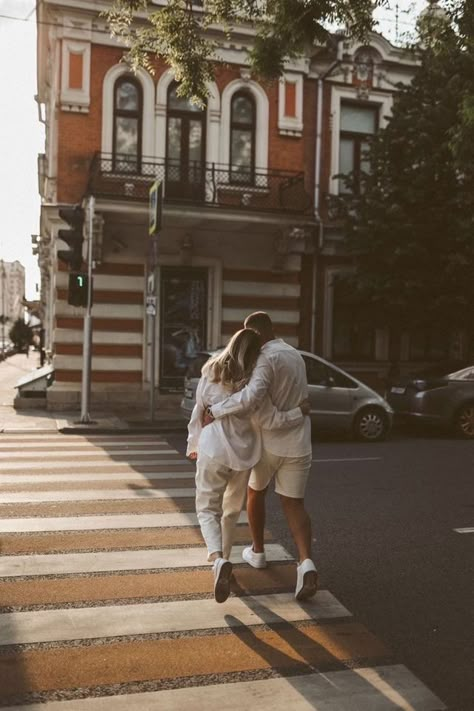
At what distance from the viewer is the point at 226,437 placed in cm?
506

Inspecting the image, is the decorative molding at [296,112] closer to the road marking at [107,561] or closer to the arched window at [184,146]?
the arched window at [184,146]

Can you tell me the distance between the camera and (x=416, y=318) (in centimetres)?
1780

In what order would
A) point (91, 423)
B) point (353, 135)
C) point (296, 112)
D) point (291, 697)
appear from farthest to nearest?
point (353, 135) → point (296, 112) → point (91, 423) → point (291, 697)

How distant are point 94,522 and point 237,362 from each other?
2.83 m

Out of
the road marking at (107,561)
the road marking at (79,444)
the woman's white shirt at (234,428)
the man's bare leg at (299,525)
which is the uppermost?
the woman's white shirt at (234,428)

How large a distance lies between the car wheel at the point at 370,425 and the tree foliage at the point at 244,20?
6630 mm

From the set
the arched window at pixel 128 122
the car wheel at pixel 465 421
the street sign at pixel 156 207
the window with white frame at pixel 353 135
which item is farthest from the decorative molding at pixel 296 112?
the car wheel at pixel 465 421

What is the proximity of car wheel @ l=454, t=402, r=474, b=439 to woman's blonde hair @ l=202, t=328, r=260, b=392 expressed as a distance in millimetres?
10130

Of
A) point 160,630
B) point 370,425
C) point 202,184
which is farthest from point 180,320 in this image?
point 160,630

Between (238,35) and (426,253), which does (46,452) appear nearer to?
(426,253)

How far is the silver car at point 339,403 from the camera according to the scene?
13438 mm

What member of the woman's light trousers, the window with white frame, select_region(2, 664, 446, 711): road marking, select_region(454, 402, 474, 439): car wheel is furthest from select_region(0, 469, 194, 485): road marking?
the window with white frame

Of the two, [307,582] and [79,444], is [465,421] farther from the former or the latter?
[307,582]

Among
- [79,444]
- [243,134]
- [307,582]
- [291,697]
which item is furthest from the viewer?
[243,134]
